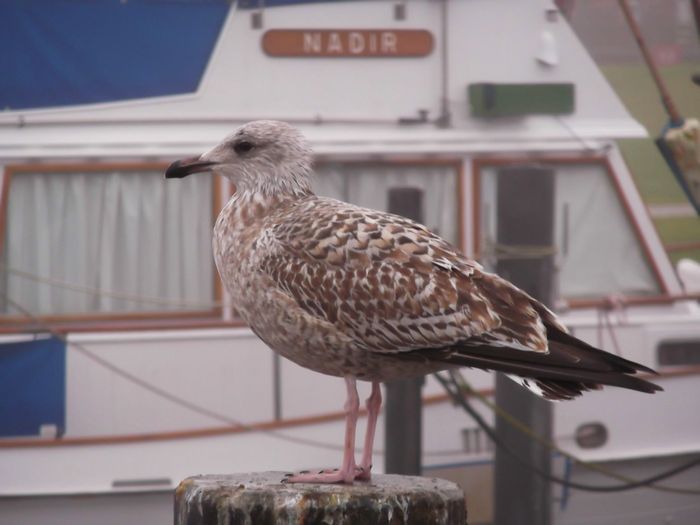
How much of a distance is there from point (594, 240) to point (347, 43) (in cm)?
213

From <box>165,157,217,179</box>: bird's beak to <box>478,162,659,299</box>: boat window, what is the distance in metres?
5.62

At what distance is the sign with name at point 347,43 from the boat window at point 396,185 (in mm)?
749

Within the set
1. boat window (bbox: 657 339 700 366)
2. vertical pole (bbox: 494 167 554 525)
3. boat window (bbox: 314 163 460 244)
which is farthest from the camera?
boat window (bbox: 657 339 700 366)

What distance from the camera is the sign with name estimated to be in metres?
8.97

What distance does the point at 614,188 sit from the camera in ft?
31.1

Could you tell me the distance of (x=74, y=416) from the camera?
8781mm

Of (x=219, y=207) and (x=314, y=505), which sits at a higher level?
(x=219, y=207)

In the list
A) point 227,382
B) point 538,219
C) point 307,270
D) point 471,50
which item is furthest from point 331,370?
point 471,50

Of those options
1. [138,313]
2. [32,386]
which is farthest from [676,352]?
[32,386]

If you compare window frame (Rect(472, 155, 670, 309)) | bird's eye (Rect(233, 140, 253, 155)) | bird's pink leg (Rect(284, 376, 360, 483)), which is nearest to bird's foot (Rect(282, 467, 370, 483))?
bird's pink leg (Rect(284, 376, 360, 483))

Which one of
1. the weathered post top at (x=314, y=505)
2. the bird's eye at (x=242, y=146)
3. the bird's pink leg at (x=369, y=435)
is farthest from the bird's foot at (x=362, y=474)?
the bird's eye at (x=242, y=146)

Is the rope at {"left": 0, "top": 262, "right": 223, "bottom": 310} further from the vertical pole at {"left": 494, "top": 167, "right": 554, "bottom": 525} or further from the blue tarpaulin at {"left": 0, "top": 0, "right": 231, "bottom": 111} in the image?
the vertical pole at {"left": 494, "top": 167, "right": 554, "bottom": 525}

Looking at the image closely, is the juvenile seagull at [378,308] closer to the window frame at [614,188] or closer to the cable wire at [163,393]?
the cable wire at [163,393]

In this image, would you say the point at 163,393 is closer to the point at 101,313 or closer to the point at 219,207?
the point at 101,313
